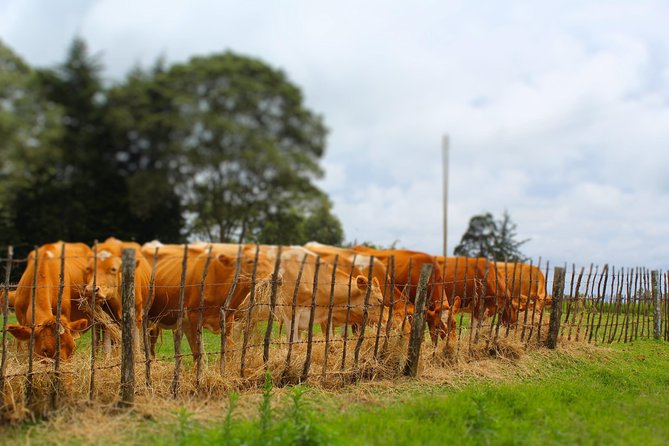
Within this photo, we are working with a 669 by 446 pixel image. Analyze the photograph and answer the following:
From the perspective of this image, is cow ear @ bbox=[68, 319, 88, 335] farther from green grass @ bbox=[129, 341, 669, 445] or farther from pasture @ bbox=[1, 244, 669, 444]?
green grass @ bbox=[129, 341, 669, 445]

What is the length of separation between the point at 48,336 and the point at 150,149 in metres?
16.4

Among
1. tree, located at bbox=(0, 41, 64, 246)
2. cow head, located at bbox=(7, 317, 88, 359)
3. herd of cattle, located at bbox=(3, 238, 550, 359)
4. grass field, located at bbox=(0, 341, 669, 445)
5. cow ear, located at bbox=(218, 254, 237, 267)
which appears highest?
tree, located at bbox=(0, 41, 64, 246)

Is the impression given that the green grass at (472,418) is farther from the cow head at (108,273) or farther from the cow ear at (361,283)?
the cow head at (108,273)

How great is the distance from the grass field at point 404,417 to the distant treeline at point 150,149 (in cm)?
1593

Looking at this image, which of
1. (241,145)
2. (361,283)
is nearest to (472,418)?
(361,283)

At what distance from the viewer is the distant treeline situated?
68.8ft

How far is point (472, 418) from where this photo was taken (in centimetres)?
550

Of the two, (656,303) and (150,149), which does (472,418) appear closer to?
(656,303)

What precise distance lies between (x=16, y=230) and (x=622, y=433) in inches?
800

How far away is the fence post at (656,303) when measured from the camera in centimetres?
1255

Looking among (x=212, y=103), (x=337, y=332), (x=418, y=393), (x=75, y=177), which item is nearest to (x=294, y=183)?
(x=212, y=103)

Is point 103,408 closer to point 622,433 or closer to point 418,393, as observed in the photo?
point 418,393

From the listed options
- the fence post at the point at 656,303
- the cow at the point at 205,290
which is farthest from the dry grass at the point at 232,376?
the fence post at the point at 656,303

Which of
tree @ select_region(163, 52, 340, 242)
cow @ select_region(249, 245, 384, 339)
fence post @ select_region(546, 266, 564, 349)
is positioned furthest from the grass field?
tree @ select_region(163, 52, 340, 242)
